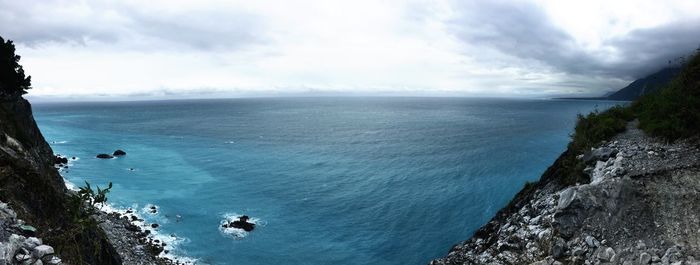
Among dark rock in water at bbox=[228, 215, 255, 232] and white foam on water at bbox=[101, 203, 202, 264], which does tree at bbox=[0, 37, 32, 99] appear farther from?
dark rock in water at bbox=[228, 215, 255, 232]

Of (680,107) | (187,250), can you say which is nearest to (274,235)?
(187,250)

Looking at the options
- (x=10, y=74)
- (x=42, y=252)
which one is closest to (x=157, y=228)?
(x=10, y=74)

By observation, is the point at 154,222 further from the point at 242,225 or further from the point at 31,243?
the point at 31,243

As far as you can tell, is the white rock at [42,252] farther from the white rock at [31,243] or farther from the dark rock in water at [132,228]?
the dark rock in water at [132,228]

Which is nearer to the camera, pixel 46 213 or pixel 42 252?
pixel 42 252

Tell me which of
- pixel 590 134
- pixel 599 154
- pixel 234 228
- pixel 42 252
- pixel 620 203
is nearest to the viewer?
pixel 42 252

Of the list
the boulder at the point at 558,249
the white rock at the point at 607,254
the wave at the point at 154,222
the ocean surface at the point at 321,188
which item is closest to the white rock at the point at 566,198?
the boulder at the point at 558,249

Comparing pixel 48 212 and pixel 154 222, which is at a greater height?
pixel 48 212

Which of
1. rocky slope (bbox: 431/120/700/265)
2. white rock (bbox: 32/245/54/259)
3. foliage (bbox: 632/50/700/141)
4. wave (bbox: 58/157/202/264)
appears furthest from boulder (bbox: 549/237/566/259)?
wave (bbox: 58/157/202/264)
